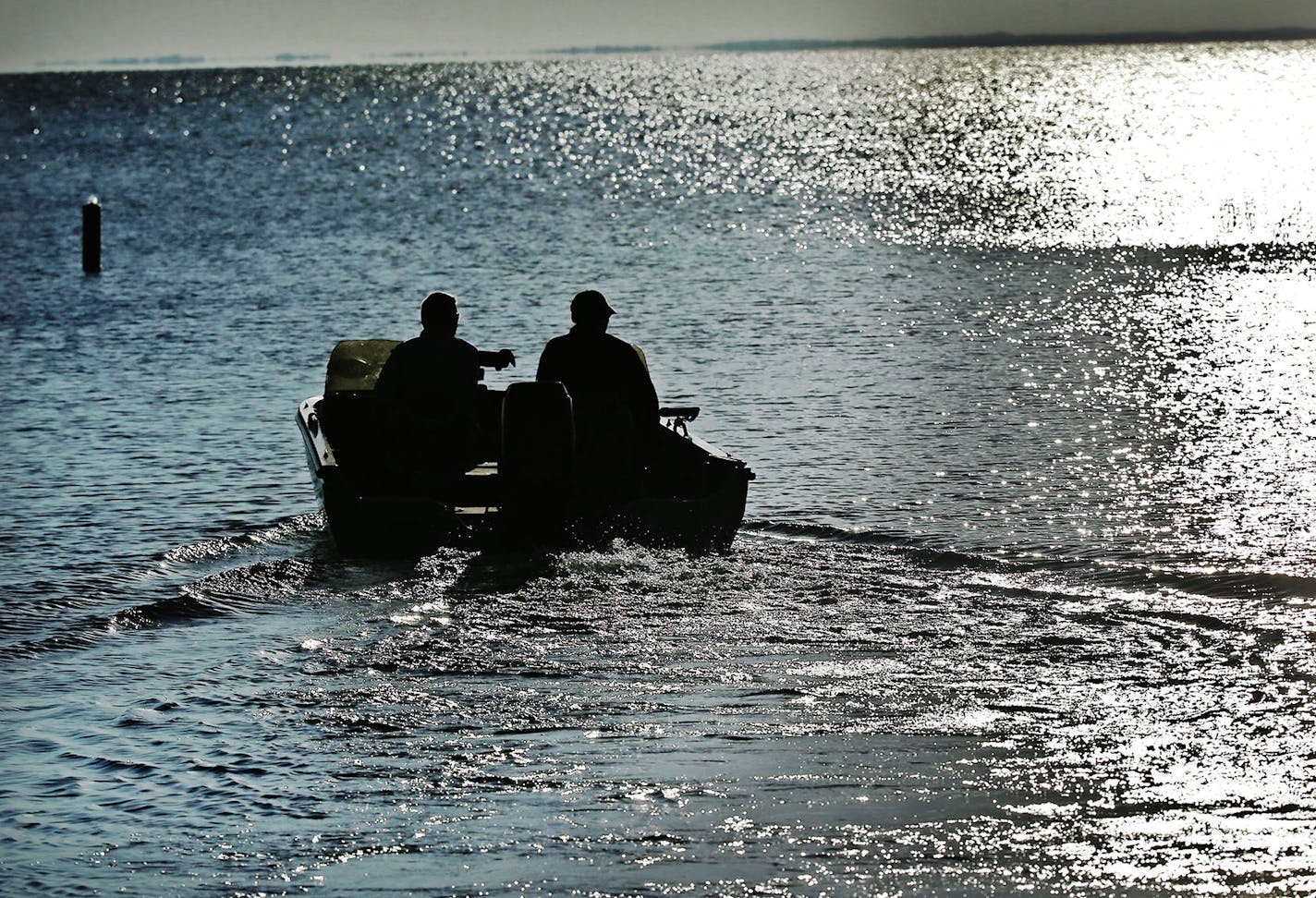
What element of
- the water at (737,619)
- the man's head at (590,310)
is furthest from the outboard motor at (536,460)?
the man's head at (590,310)

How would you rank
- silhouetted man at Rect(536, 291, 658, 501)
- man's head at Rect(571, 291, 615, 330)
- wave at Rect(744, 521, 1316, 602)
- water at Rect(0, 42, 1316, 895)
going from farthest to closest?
1. man's head at Rect(571, 291, 615, 330)
2. silhouetted man at Rect(536, 291, 658, 501)
3. wave at Rect(744, 521, 1316, 602)
4. water at Rect(0, 42, 1316, 895)

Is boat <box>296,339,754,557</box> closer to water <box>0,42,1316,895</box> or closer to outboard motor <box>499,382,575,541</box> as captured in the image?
outboard motor <box>499,382,575,541</box>

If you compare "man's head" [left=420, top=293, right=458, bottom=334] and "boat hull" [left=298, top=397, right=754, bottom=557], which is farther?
"man's head" [left=420, top=293, right=458, bottom=334]

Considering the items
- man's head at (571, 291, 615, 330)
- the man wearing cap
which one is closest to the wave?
the man wearing cap

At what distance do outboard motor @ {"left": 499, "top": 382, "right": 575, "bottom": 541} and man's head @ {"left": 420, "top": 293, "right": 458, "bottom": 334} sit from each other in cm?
122

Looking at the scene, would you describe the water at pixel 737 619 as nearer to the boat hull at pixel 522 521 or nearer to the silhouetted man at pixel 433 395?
the boat hull at pixel 522 521

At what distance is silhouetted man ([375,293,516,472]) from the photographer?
12602 millimetres

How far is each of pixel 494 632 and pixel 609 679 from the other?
3.74 feet

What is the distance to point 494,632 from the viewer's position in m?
10.0

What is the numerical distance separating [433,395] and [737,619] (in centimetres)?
337

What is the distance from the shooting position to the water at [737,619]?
22.7ft

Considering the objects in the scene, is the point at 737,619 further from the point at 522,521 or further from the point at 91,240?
the point at 91,240

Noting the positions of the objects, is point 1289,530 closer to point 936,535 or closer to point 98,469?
point 936,535

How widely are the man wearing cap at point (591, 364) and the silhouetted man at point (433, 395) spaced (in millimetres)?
354
